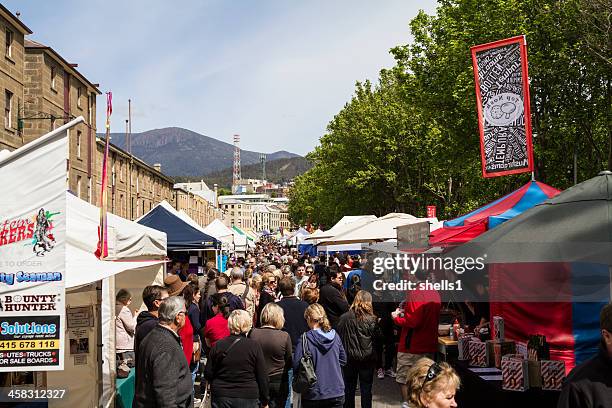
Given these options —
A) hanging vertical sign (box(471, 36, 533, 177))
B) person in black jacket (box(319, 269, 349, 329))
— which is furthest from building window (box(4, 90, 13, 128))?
hanging vertical sign (box(471, 36, 533, 177))

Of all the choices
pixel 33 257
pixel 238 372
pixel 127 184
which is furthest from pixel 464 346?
pixel 127 184

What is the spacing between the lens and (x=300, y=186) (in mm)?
102938

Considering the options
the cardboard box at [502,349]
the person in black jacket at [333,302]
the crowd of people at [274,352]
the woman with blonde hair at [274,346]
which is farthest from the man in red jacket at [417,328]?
the person in black jacket at [333,302]

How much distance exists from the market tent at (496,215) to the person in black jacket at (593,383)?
3715 mm

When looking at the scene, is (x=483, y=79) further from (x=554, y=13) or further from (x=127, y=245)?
(x=554, y=13)

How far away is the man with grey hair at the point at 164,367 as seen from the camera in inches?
224

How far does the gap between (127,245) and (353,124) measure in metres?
37.8

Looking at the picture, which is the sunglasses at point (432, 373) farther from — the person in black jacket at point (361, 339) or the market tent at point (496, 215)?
the person in black jacket at point (361, 339)

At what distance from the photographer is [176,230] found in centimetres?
1869

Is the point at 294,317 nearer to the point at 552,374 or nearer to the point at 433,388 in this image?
the point at 552,374

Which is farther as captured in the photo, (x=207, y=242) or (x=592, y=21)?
(x=592, y=21)

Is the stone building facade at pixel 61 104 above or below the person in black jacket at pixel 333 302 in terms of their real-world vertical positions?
above

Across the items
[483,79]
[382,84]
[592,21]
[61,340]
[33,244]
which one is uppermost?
[382,84]

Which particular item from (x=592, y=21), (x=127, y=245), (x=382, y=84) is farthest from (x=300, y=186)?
Answer: (x=127, y=245)
